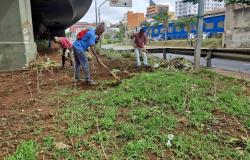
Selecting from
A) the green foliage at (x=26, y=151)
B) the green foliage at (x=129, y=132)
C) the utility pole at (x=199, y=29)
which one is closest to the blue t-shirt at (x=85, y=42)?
the green foliage at (x=129, y=132)

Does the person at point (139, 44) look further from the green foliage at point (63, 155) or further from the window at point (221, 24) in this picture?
the window at point (221, 24)

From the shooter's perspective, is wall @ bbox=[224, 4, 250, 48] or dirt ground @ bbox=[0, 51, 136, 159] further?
wall @ bbox=[224, 4, 250, 48]

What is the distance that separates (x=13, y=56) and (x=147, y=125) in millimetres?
7037

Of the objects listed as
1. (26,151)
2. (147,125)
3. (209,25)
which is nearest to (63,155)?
(26,151)

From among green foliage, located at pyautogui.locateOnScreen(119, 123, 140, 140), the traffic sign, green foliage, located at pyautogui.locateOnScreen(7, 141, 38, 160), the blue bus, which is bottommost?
green foliage, located at pyautogui.locateOnScreen(7, 141, 38, 160)

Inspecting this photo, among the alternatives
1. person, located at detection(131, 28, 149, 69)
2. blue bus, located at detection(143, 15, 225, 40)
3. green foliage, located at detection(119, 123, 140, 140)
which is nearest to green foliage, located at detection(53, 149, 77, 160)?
green foliage, located at detection(119, 123, 140, 140)

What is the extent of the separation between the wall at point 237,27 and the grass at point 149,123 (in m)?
22.9

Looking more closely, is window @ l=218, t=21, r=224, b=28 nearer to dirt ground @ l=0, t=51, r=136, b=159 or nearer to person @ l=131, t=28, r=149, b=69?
person @ l=131, t=28, r=149, b=69

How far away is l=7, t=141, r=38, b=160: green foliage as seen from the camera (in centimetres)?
281

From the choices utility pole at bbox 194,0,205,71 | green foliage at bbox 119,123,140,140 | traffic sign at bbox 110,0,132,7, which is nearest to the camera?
green foliage at bbox 119,123,140,140

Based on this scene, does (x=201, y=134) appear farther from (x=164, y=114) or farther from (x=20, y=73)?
(x=20, y=73)

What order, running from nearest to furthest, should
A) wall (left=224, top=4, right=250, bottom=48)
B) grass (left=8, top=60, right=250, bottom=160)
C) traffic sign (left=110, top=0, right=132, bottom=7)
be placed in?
grass (left=8, top=60, right=250, bottom=160), traffic sign (left=110, top=0, right=132, bottom=7), wall (left=224, top=4, right=250, bottom=48)

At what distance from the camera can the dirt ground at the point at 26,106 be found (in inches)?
134

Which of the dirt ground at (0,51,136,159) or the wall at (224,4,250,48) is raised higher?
the wall at (224,4,250,48)
